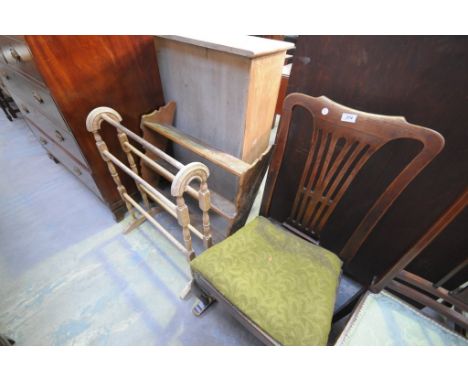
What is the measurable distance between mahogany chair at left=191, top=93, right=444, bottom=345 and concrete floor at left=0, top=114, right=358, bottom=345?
0.42 metres

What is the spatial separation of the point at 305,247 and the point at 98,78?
1.31 meters

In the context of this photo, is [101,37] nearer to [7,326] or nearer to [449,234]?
[7,326]

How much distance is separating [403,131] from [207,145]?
34.2 inches

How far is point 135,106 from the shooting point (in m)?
1.27

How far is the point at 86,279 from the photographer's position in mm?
1295

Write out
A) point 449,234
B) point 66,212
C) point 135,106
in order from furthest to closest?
point 66,212, point 135,106, point 449,234

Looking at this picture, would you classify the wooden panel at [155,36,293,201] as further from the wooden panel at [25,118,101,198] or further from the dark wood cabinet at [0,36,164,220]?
the wooden panel at [25,118,101,198]

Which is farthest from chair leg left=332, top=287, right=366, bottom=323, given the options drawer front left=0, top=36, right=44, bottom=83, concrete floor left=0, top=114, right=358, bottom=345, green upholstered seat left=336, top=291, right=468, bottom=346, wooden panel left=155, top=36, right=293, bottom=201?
drawer front left=0, top=36, right=44, bottom=83

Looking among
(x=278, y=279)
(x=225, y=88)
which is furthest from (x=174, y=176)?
(x=278, y=279)

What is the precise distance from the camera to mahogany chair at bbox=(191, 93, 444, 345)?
68cm

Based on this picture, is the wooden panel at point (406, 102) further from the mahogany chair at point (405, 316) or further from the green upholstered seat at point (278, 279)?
the green upholstered seat at point (278, 279)

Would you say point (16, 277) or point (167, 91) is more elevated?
point (167, 91)

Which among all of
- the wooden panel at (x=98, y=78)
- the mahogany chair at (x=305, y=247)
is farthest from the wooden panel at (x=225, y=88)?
the mahogany chair at (x=305, y=247)

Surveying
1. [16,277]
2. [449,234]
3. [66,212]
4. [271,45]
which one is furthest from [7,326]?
[449,234]
